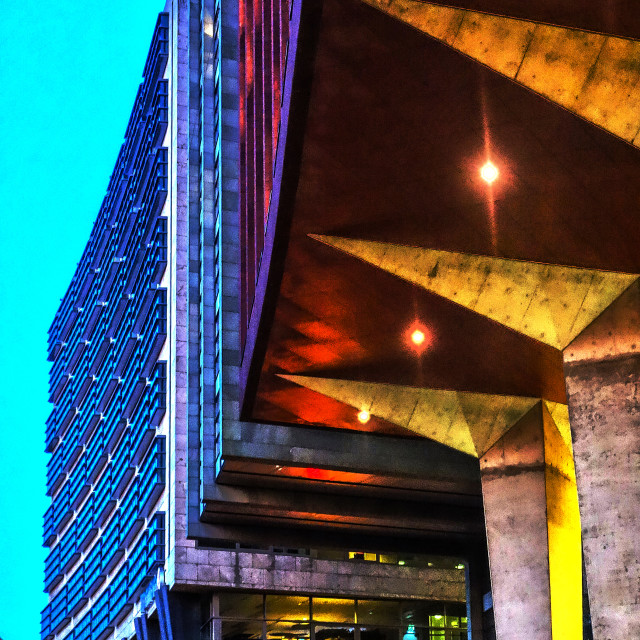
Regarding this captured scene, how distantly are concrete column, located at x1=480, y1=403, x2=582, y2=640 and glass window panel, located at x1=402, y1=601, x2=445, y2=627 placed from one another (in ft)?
61.9

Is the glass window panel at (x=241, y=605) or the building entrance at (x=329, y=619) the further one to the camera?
the building entrance at (x=329, y=619)

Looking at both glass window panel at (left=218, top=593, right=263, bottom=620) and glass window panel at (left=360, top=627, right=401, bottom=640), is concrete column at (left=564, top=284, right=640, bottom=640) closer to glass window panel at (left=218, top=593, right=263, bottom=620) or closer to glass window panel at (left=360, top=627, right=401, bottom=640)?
glass window panel at (left=218, top=593, right=263, bottom=620)

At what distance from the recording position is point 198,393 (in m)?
39.6

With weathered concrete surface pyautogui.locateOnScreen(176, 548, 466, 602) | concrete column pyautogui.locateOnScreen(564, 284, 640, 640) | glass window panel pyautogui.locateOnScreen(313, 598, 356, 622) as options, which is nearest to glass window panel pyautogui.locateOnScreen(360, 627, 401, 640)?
glass window panel pyautogui.locateOnScreen(313, 598, 356, 622)

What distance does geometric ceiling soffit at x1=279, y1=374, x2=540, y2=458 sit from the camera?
24.0 metres

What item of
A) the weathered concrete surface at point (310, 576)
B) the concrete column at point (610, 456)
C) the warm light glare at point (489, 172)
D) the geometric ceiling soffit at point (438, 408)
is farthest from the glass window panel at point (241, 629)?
the warm light glare at point (489, 172)

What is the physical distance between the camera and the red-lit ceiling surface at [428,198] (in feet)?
51.1

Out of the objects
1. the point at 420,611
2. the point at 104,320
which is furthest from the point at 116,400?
the point at 420,611

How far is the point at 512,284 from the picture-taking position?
795 inches

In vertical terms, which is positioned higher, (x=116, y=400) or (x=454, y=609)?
(x=116, y=400)

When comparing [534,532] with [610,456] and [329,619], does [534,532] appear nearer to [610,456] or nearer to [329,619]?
[610,456]

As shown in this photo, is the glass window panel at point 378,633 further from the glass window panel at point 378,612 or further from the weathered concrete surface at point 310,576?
the weathered concrete surface at point 310,576

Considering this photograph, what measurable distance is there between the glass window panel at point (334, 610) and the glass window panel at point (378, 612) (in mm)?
352

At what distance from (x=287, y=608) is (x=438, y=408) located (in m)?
17.6
